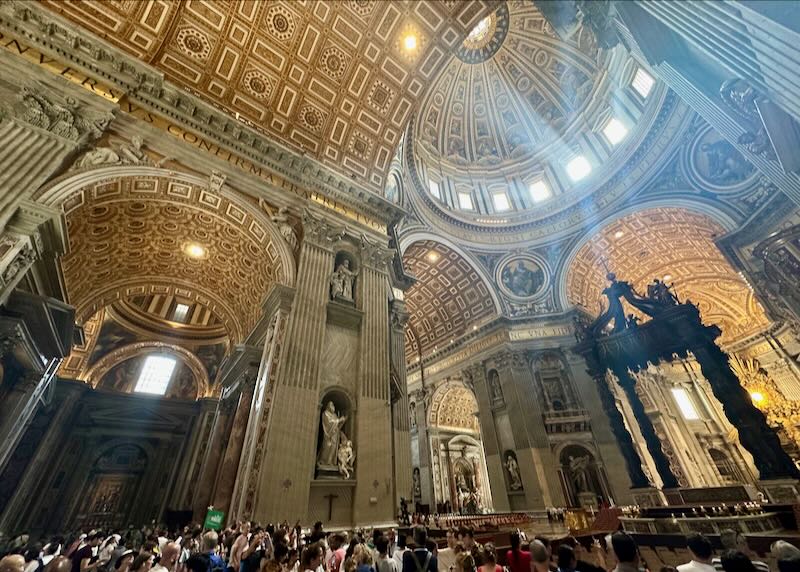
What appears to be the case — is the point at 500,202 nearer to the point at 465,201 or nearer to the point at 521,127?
the point at 465,201

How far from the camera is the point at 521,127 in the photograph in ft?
69.9

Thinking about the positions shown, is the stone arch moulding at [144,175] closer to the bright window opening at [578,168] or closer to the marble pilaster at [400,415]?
the marble pilaster at [400,415]

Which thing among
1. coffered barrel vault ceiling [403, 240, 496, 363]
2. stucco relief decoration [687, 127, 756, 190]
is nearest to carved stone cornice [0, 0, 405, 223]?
coffered barrel vault ceiling [403, 240, 496, 363]

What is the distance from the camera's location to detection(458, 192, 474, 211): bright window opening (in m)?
20.6

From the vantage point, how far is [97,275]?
10.5m

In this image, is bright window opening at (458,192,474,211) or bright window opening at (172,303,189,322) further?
bright window opening at (458,192,474,211)

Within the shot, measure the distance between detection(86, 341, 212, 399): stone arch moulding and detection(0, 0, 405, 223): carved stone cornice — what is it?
1164cm

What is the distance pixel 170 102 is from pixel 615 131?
19618 millimetres

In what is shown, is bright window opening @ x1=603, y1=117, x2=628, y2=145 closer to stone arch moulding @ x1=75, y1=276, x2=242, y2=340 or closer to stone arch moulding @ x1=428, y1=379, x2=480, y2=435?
stone arch moulding @ x1=428, y1=379, x2=480, y2=435

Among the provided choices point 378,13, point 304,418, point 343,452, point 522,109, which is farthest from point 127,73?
point 522,109

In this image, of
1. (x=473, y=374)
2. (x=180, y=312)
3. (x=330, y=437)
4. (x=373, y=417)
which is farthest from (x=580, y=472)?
(x=180, y=312)

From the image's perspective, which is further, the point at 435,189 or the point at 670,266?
the point at 435,189

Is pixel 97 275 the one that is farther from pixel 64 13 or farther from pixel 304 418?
pixel 304 418

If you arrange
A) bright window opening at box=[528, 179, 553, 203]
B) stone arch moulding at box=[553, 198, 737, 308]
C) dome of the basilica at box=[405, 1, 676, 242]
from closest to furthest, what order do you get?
stone arch moulding at box=[553, 198, 737, 308], dome of the basilica at box=[405, 1, 676, 242], bright window opening at box=[528, 179, 553, 203]
